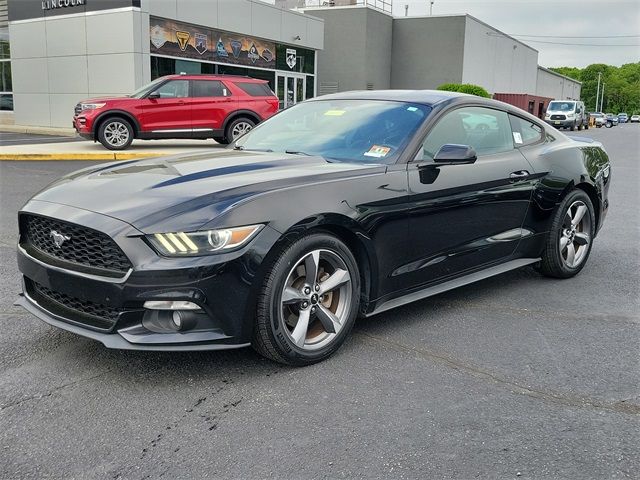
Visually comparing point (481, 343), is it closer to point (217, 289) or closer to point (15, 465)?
point (217, 289)

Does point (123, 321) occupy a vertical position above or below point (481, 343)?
above

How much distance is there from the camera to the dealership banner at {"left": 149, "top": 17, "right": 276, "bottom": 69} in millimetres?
21781

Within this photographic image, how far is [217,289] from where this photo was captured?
10.4 ft

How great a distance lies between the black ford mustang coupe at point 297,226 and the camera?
3174mm

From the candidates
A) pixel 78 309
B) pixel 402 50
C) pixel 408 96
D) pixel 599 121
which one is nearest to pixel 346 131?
pixel 408 96

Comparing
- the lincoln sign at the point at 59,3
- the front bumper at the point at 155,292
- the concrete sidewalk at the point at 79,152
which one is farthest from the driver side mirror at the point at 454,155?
the lincoln sign at the point at 59,3

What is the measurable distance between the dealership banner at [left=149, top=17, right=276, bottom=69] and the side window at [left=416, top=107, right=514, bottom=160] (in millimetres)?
18606

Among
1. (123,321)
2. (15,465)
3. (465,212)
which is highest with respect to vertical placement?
(465,212)

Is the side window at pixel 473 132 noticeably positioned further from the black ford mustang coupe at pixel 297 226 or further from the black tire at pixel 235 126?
the black tire at pixel 235 126

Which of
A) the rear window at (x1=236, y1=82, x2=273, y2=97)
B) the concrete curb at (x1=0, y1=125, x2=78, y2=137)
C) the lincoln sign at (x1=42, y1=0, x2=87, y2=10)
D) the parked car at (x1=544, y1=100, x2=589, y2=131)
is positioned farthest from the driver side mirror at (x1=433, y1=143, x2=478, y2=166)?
the parked car at (x1=544, y1=100, x2=589, y2=131)

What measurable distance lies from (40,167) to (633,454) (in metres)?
12.3

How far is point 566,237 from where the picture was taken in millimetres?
5496

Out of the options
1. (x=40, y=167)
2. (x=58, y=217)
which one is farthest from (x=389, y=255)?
(x=40, y=167)

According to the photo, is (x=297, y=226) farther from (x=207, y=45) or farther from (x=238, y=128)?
(x=207, y=45)
